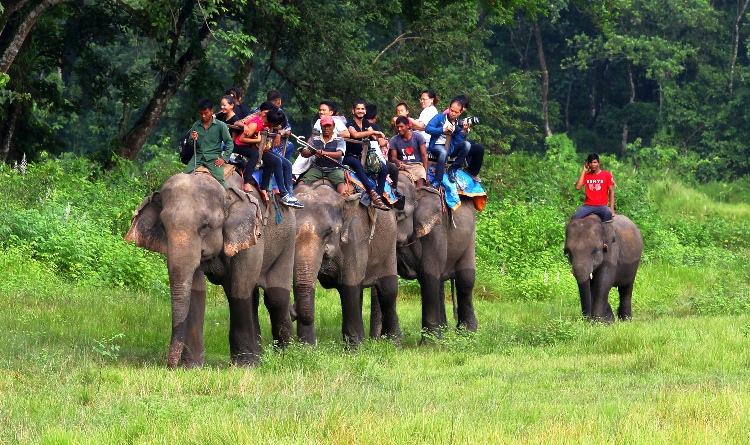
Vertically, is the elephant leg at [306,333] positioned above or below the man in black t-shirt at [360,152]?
below

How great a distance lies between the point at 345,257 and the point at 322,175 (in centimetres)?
85

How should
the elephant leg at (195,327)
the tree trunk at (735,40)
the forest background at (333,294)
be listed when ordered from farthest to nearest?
the tree trunk at (735,40) < the elephant leg at (195,327) < the forest background at (333,294)

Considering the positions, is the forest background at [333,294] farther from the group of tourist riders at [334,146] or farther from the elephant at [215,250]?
the group of tourist riders at [334,146]

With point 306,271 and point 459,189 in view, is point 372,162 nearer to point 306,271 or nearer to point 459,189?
point 306,271

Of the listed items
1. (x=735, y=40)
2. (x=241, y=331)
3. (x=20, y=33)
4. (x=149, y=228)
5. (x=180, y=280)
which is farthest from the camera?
(x=735, y=40)

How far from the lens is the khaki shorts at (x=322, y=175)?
13.1 m

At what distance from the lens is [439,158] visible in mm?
14859

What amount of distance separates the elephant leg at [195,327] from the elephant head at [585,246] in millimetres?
6114

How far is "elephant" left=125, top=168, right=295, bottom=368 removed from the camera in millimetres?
10453

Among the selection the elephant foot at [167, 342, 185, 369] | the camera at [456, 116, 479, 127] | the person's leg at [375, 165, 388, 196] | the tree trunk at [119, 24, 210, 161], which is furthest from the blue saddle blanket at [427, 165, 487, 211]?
the tree trunk at [119, 24, 210, 161]

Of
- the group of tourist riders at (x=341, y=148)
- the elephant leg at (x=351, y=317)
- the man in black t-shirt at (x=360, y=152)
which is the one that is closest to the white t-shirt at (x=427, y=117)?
the group of tourist riders at (x=341, y=148)

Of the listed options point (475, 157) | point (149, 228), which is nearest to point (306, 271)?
point (149, 228)

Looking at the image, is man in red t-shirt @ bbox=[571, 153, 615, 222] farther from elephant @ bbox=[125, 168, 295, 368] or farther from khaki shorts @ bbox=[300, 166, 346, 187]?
elephant @ bbox=[125, 168, 295, 368]

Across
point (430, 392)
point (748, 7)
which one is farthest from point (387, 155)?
point (748, 7)
